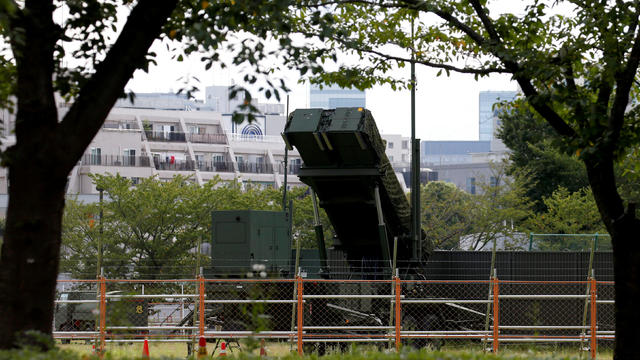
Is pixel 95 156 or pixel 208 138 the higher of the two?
pixel 208 138

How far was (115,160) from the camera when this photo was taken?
75.0 metres

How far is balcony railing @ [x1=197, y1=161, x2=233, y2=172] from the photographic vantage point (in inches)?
3364

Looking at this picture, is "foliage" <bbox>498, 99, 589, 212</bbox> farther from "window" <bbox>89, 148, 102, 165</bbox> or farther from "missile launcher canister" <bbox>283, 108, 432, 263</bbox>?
"window" <bbox>89, 148, 102, 165</bbox>

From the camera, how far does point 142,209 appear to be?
38844mm

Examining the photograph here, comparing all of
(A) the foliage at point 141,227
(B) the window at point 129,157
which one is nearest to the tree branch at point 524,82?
(A) the foliage at point 141,227

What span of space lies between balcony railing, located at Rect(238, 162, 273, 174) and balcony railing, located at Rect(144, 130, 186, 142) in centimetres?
633

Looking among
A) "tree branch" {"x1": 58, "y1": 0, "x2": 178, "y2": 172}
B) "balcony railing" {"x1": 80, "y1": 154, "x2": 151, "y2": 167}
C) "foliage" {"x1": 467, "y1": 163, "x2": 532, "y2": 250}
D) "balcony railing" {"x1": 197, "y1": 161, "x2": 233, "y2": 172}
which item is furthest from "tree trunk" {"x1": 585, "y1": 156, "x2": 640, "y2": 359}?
"balcony railing" {"x1": 197, "y1": 161, "x2": 233, "y2": 172}

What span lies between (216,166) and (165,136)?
5.65 meters

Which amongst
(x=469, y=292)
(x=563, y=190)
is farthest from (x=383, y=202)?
(x=563, y=190)

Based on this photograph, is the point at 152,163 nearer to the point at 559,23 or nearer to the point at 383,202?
the point at 383,202

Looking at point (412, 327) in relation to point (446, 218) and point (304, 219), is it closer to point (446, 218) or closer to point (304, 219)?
point (304, 219)

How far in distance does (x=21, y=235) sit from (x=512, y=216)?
3889 cm

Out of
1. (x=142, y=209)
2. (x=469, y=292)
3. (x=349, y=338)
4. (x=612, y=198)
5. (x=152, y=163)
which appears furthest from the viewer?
(x=152, y=163)

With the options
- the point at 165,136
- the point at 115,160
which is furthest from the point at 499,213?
the point at 165,136
